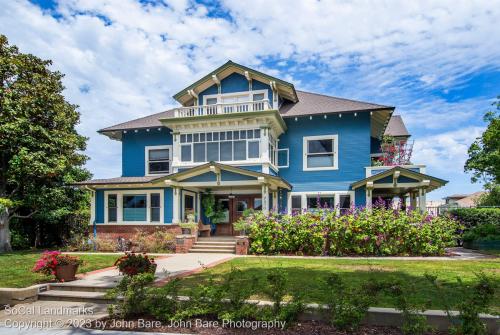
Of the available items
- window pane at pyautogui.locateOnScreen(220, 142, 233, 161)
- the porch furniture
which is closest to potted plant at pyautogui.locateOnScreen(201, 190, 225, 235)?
the porch furniture

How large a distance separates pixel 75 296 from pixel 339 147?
14.7 m

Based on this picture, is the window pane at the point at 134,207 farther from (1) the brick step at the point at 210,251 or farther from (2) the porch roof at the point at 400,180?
(2) the porch roof at the point at 400,180

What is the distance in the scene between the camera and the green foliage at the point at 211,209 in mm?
19219

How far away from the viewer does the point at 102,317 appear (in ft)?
20.4

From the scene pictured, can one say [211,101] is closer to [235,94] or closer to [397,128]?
[235,94]

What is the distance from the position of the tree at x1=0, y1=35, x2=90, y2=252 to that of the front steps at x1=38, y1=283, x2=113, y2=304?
9.03 meters

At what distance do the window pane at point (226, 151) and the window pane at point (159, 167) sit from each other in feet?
14.1

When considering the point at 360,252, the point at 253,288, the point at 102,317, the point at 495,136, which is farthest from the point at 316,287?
the point at 495,136

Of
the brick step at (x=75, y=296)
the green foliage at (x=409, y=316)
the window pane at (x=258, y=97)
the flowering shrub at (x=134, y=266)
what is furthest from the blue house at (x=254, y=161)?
the green foliage at (x=409, y=316)

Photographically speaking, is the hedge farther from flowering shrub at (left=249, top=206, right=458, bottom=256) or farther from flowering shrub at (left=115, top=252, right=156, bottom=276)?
flowering shrub at (left=115, top=252, right=156, bottom=276)

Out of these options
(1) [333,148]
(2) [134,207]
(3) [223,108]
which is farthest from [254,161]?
(2) [134,207]

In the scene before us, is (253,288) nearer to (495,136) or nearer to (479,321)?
(479,321)

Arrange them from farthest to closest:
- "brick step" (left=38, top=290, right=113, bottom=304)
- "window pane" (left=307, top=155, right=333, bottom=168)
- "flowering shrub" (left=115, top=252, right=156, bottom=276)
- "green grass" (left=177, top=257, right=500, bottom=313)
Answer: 1. "window pane" (left=307, top=155, right=333, bottom=168)
2. "flowering shrub" (left=115, top=252, right=156, bottom=276)
3. "brick step" (left=38, top=290, right=113, bottom=304)
4. "green grass" (left=177, top=257, right=500, bottom=313)

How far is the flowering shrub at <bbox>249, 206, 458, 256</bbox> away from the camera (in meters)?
13.9
